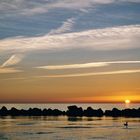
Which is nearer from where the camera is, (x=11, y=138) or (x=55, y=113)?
(x=11, y=138)

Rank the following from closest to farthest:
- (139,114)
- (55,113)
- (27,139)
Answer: (27,139) < (139,114) < (55,113)

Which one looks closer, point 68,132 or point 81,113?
point 68,132

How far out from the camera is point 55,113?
14000 centimetres

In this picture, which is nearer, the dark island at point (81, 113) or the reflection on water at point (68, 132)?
the reflection on water at point (68, 132)

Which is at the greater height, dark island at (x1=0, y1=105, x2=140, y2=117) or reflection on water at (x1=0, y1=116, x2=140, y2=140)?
dark island at (x1=0, y1=105, x2=140, y2=117)

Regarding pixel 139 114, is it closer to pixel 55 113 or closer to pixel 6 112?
pixel 55 113

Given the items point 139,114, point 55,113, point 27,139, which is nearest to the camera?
point 27,139

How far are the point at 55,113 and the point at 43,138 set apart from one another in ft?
279

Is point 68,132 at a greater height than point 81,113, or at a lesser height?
lesser

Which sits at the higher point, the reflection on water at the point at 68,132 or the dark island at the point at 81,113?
the dark island at the point at 81,113

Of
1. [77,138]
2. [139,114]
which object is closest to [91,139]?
[77,138]

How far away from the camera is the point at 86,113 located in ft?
440

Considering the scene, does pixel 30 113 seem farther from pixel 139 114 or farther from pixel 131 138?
pixel 131 138

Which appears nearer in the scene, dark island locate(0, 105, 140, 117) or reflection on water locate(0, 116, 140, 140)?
reflection on water locate(0, 116, 140, 140)
